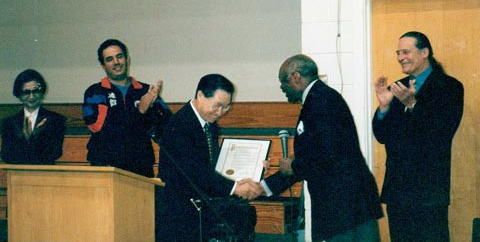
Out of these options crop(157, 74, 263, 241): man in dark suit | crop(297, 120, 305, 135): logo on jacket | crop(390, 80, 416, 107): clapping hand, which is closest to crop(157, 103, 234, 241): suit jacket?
crop(157, 74, 263, 241): man in dark suit

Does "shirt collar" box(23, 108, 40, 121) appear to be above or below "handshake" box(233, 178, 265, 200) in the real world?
above

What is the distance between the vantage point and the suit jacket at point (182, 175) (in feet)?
12.4

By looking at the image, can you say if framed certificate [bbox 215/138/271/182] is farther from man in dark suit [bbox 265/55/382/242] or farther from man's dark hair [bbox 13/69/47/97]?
man's dark hair [bbox 13/69/47/97]

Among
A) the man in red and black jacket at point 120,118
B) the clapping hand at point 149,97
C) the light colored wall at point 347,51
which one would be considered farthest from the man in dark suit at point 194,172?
the light colored wall at point 347,51

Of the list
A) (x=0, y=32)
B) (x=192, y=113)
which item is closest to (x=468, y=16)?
(x=192, y=113)

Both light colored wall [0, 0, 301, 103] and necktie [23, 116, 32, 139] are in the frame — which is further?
light colored wall [0, 0, 301, 103]

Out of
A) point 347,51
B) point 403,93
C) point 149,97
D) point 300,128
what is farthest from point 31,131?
point 403,93

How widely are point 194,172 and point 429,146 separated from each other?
1427mm

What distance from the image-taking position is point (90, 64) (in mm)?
6926

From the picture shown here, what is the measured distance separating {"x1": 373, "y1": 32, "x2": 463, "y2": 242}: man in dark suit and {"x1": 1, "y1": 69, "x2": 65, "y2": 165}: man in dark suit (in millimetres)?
2287

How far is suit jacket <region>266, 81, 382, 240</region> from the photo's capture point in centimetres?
375

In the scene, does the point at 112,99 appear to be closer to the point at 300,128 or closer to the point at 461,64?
the point at 300,128

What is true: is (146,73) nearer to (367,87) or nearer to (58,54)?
(58,54)

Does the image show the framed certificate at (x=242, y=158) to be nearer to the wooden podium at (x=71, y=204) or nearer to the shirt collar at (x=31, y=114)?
the wooden podium at (x=71, y=204)
